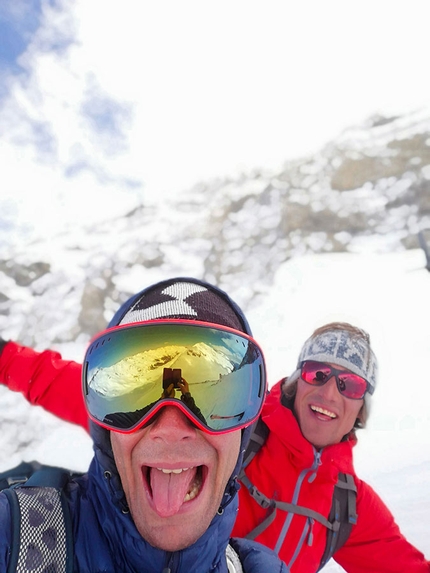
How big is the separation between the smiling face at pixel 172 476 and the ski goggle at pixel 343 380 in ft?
5.12

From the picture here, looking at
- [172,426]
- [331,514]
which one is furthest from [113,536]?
[331,514]

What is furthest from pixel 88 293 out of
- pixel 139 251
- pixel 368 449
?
pixel 368 449

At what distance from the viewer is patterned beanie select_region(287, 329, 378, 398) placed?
254 centimetres

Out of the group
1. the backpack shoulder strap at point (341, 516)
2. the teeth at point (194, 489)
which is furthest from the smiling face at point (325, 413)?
the teeth at point (194, 489)

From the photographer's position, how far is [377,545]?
2166 mm

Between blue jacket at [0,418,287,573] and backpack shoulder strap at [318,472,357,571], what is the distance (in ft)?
4.22

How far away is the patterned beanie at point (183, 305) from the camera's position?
3.77 feet

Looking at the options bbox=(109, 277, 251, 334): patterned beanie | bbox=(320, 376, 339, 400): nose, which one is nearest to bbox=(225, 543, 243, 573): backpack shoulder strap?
bbox=(109, 277, 251, 334): patterned beanie

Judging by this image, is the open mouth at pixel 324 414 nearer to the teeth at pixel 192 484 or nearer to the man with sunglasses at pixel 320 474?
the man with sunglasses at pixel 320 474

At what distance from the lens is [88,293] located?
31.6ft

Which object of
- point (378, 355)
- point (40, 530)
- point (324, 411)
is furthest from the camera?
point (378, 355)

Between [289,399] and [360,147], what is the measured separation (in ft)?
42.8

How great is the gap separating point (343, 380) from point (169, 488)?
1747mm

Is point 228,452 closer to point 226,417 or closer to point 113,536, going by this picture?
point 226,417
